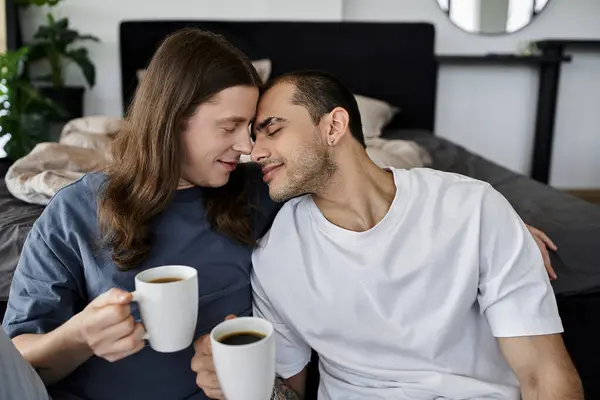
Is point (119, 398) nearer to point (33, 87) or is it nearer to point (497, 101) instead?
point (33, 87)

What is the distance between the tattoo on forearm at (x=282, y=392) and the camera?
1134 millimetres

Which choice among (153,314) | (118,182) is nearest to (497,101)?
(118,182)

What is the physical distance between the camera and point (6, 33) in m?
3.36

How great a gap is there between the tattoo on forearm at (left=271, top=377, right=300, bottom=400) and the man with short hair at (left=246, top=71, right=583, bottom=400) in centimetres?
4

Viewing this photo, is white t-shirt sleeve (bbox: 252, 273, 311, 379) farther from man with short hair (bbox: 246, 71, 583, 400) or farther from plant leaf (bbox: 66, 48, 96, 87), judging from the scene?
plant leaf (bbox: 66, 48, 96, 87)

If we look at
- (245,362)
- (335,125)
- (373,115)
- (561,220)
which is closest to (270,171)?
(335,125)

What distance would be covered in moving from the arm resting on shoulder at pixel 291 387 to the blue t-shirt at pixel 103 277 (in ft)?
0.45

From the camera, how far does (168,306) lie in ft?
2.57

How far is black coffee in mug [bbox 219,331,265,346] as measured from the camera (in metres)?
0.74

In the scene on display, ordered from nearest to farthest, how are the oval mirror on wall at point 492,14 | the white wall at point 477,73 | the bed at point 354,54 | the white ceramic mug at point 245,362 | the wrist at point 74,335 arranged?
the white ceramic mug at point 245,362 < the wrist at point 74,335 < the bed at point 354,54 < the white wall at point 477,73 < the oval mirror on wall at point 492,14

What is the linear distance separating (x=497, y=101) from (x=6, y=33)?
9.17ft

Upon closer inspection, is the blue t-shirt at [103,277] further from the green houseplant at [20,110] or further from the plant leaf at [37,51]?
the plant leaf at [37,51]

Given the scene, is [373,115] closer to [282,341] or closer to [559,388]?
[282,341]

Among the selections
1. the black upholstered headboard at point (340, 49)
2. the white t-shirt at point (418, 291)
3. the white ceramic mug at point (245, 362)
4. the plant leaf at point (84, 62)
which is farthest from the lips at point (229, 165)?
the plant leaf at point (84, 62)
